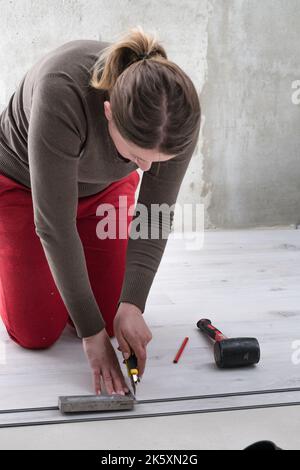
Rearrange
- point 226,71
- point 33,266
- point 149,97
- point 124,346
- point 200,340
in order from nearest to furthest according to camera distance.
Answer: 1. point 149,97
2. point 124,346
3. point 33,266
4. point 200,340
5. point 226,71

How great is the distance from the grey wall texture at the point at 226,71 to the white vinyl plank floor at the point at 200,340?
0.55 meters

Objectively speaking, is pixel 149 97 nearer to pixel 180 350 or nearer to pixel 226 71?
pixel 180 350

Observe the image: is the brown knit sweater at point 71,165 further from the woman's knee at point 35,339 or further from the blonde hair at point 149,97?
the woman's knee at point 35,339

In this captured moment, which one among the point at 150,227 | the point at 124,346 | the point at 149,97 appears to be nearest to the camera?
the point at 149,97

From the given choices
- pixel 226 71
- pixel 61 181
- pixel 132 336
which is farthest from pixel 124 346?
pixel 226 71

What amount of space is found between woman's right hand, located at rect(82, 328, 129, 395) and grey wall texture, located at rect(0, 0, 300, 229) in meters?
2.10

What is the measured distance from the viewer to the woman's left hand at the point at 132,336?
5.85 ft

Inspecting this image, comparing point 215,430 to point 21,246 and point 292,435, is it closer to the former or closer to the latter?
point 292,435

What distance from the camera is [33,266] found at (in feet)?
7.00

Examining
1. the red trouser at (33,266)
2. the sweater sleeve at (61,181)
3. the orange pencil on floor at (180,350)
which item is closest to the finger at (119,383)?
the sweater sleeve at (61,181)

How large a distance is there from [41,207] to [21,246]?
1.62 feet

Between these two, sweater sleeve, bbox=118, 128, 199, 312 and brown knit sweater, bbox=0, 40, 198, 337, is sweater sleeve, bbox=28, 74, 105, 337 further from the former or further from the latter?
sweater sleeve, bbox=118, 128, 199, 312

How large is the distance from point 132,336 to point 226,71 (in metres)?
2.33

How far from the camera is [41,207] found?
1653 millimetres
